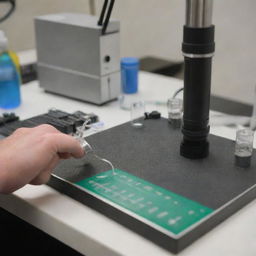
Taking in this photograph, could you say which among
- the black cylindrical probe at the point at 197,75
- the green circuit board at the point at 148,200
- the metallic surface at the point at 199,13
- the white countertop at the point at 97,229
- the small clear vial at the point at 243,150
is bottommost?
the white countertop at the point at 97,229

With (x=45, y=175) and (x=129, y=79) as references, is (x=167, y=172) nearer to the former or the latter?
(x=45, y=175)

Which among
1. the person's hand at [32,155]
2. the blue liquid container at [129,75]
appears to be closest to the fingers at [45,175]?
the person's hand at [32,155]

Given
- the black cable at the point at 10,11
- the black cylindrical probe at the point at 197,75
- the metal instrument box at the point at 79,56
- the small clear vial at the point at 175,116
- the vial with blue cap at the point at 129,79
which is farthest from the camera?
the black cable at the point at 10,11

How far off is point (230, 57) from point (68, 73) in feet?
3.05

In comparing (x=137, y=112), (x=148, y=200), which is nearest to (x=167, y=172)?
(x=148, y=200)

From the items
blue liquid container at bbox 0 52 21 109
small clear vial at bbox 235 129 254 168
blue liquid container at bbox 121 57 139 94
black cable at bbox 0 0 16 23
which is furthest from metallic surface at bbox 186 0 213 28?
black cable at bbox 0 0 16 23

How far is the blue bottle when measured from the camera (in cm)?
123

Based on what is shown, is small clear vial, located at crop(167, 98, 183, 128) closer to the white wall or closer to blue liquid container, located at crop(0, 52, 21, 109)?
blue liquid container, located at crop(0, 52, 21, 109)

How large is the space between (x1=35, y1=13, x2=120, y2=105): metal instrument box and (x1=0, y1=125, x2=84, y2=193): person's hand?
16.5 inches

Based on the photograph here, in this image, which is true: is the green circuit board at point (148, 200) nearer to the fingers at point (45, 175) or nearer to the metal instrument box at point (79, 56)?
the fingers at point (45, 175)

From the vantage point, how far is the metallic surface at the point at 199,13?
0.72 metres

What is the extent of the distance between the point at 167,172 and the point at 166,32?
1.43 m

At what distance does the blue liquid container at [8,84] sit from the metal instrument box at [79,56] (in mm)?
104

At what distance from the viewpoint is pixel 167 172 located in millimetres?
774
